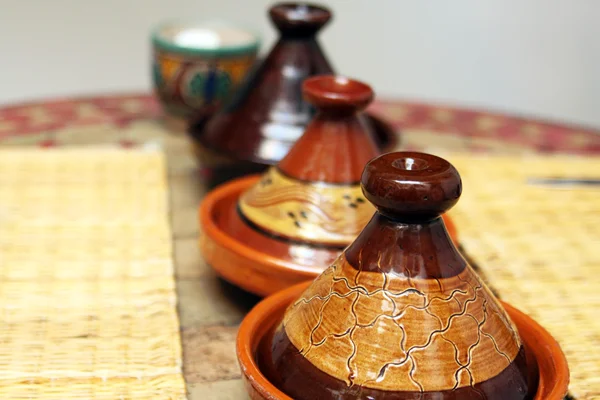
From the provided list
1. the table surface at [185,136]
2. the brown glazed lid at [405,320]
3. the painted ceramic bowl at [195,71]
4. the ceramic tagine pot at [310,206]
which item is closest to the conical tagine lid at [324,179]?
the ceramic tagine pot at [310,206]

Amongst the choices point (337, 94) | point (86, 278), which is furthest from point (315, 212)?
point (86, 278)

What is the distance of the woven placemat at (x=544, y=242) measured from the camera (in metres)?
0.86

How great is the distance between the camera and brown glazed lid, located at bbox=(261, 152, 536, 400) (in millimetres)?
599

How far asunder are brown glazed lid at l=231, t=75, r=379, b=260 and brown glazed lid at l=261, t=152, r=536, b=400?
0.70 ft

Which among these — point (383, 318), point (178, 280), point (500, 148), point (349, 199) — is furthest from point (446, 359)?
point (500, 148)

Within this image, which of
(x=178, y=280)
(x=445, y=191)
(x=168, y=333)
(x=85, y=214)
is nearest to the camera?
(x=445, y=191)

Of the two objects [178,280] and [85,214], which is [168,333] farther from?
[85,214]

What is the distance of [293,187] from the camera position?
889mm

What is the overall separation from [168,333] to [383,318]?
0.29m

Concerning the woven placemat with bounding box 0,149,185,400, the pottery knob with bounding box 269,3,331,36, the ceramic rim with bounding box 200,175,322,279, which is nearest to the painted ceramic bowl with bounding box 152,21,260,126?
the woven placemat with bounding box 0,149,185,400

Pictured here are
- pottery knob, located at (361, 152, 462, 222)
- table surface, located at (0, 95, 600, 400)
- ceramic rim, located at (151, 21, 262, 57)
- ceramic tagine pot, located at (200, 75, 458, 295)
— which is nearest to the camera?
pottery knob, located at (361, 152, 462, 222)

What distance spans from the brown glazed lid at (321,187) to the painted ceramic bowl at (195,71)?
539 millimetres

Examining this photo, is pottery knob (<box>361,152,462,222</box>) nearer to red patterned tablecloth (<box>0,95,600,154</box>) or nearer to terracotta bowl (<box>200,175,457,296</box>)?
terracotta bowl (<box>200,175,457,296</box>)

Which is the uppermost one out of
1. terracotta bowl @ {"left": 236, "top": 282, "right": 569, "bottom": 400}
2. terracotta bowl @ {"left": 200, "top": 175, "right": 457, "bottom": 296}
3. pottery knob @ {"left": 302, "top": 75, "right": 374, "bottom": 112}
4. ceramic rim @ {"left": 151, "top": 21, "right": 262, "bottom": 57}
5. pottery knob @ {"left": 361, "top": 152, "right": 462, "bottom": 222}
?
pottery knob @ {"left": 361, "top": 152, "right": 462, "bottom": 222}
